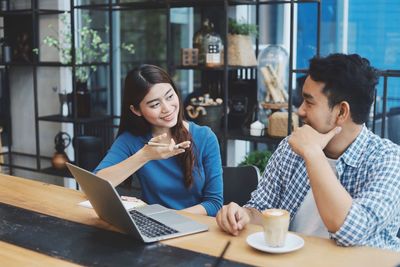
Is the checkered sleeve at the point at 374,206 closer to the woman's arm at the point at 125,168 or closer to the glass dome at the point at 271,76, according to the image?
the woman's arm at the point at 125,168

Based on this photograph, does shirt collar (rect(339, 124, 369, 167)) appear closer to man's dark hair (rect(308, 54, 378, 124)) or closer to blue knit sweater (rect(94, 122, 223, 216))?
man's dark hair (rect(308, 54, 378, 124))

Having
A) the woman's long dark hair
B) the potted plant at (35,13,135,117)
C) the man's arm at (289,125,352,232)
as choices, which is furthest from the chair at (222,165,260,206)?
the potted plant at (35,13,135,117)

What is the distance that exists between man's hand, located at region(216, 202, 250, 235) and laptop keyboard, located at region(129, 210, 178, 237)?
0.47ft

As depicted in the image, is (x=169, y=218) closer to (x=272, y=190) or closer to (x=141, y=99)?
(x=272, y=190)

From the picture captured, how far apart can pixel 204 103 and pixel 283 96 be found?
0.49 metres

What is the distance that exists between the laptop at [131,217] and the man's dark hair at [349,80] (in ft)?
1.88

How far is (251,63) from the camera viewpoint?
3.66 metres

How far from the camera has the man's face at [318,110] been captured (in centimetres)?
180

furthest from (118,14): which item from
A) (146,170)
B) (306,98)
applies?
(306,98)

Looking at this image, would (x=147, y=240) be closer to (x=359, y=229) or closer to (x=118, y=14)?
(x=359, y=229)

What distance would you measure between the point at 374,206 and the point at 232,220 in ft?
1.32

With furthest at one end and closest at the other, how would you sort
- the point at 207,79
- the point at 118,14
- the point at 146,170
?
the point at 118,14
the point at 207,79
the point at 146,170

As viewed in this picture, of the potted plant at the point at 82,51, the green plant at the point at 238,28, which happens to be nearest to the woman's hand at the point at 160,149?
the green plant at the point at 238,28

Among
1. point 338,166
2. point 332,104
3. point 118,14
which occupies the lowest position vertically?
point 338,166
